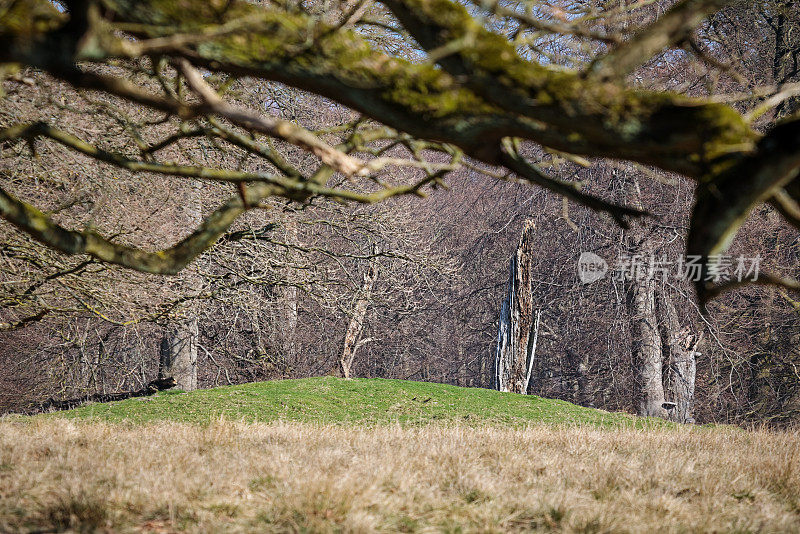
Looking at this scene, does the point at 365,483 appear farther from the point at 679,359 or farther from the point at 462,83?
the point at 679,359

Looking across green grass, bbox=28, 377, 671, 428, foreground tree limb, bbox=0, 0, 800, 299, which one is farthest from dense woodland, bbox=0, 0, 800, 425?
green grass, bbox=28, 377, 671, 428

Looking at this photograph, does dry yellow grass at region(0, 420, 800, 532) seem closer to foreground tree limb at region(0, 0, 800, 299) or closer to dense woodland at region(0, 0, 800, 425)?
dense woodland at region(0, 0, 800, 425)

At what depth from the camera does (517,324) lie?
1538cm

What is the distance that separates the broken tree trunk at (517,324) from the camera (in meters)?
15.2

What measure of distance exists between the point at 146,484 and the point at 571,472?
2.98m

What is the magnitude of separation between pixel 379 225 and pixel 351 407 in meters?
4.16

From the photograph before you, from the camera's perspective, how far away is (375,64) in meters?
2.42

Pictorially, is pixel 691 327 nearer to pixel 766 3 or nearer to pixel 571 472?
pixel 766 3

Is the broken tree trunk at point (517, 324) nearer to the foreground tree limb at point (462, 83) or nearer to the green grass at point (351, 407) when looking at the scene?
the green grass at point (351, 407)

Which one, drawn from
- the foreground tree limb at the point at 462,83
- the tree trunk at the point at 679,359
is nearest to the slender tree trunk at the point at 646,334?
the tree trunk at the point at 679,359

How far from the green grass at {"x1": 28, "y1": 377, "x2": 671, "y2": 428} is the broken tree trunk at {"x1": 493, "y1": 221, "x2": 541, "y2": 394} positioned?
9.75 feet

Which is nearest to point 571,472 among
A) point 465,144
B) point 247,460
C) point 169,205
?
point 247,460

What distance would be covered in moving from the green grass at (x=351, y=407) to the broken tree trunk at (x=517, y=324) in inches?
117

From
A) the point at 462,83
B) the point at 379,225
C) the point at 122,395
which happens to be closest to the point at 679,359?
the point at 379,225
